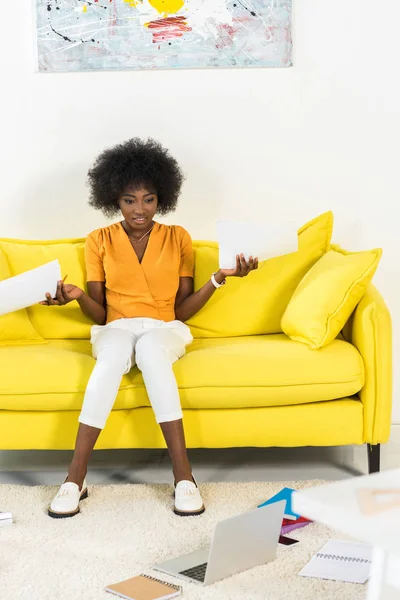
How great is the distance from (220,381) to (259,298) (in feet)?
1.82

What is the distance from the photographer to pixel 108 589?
75.7 inches

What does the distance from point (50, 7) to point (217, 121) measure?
0.84 m

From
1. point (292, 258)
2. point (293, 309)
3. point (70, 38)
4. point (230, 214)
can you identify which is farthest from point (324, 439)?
point (70, 38)

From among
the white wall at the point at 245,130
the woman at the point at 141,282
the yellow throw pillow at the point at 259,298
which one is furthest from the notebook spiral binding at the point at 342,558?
the white wall at the point at 245,130

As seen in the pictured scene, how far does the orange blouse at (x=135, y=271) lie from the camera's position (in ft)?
9.51

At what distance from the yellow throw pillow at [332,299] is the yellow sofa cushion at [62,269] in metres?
0.84

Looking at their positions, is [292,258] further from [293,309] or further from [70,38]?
[70,38]

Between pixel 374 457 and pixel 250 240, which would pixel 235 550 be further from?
pixel 250 240

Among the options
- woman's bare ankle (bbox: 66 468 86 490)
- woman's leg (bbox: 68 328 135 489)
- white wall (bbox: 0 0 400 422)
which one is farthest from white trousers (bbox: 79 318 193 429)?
white wall (bbox: 0 0 400 422)

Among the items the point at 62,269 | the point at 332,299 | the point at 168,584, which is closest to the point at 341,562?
the point at 168,584

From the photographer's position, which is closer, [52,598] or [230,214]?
[52,598]

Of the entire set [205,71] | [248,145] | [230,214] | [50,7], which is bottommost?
[230,214]

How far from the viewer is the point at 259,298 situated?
10.0 ft

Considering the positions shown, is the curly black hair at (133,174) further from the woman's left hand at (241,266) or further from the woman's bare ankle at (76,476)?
the woman's bare ankle at (76,476)
